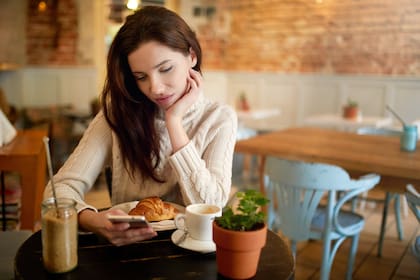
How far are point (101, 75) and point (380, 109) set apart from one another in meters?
3.98

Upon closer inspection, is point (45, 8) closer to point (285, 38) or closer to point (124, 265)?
point (285, 38)

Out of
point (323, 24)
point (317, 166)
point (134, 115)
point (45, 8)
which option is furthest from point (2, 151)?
point (323, 24)

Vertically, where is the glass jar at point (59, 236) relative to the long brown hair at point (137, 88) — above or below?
below

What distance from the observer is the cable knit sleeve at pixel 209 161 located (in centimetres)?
124

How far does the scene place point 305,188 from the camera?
1909 millimetres

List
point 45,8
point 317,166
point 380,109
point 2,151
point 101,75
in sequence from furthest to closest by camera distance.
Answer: point 101,75, point 45,8, point 380,109, point 2,151, point 317,166

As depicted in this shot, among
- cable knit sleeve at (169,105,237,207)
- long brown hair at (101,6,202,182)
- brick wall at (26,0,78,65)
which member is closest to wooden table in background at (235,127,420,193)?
cable knit sleeve at (169,105,237,207)

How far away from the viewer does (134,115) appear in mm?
1378

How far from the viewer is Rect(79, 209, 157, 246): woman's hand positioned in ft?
→ 3.18

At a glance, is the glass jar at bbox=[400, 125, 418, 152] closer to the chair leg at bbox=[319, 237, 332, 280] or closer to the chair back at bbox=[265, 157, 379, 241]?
the chair back at bbox=[265, 157, 379, 241]

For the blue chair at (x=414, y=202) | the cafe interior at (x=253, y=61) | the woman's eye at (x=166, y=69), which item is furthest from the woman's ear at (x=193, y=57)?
the cafe interior at (x=253, y=61)

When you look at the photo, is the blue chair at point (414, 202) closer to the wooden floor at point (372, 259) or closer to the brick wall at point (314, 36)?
the wooden floor at point (372, 259)

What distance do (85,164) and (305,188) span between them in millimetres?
1023

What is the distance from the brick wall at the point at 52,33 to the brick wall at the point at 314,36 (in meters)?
1.86
